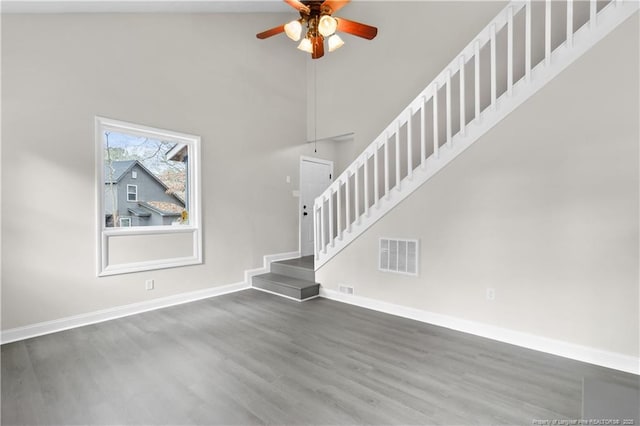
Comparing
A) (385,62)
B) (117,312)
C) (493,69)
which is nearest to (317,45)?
(493,69)

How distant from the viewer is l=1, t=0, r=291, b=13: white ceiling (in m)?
3.15

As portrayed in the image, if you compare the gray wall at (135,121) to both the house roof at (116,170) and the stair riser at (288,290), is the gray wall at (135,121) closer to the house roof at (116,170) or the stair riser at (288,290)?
the house roof at (116,170)

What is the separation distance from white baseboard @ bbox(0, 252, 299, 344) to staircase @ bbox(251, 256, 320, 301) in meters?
0.19

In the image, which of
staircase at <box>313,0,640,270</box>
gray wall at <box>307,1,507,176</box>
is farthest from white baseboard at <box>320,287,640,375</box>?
gray wall at <box>307,1,507,176</box>

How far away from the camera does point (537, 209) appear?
2.97 meters

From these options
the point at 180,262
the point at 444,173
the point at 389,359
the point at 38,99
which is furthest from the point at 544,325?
the point at 38,99

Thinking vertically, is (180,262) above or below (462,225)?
below

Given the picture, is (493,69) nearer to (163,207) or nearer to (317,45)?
(317,45)

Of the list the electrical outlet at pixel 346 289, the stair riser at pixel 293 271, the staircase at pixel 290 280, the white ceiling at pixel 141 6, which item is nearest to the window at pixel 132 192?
the white ceiling at pixel 141 6

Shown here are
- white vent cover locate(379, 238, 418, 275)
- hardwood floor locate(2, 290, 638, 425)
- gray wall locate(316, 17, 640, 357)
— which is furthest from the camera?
white vent cover locate(379, 238, 418, 275)

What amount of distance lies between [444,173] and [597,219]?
1361 mm

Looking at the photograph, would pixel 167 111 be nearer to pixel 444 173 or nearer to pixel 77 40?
pixel 77 40

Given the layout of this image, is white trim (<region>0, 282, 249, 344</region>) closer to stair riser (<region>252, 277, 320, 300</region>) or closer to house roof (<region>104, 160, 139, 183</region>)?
stair riser (<region>252, 277, 320, 300</region>)

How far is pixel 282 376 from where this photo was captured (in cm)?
247
